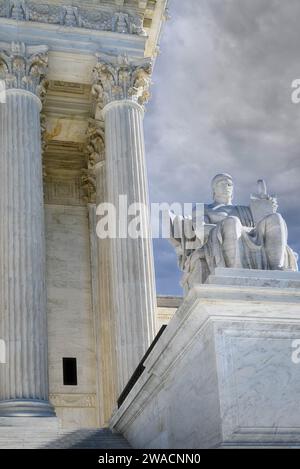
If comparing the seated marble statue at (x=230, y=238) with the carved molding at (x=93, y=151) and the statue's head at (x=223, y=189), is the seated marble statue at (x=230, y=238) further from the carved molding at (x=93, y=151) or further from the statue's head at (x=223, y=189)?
the carved molding at (x=93, y=151)

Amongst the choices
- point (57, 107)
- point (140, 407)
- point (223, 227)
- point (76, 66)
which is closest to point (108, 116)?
point (76, 66)

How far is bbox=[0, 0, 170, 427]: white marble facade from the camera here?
25734mm

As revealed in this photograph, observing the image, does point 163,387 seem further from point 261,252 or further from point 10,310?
point 10,310

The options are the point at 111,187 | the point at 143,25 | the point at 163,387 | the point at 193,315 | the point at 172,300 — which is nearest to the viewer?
the point at 193,315

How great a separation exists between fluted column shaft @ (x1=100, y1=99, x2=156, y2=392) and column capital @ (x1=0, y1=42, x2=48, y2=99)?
2.84 meters

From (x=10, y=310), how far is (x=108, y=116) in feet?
30.0

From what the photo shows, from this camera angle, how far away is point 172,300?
42438 millimetres

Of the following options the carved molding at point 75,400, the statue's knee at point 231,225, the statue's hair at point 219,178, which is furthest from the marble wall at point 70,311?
the statue's knee at point 231,225

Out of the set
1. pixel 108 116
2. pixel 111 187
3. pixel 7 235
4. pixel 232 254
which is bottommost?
pixel 232 254

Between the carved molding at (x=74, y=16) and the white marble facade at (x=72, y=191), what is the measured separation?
0.04 m

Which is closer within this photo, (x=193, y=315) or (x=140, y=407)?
(x=193, y=315)

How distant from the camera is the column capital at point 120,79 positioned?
1188 inches

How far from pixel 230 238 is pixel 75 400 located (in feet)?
67.5

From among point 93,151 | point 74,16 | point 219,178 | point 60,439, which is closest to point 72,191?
point 93,151
